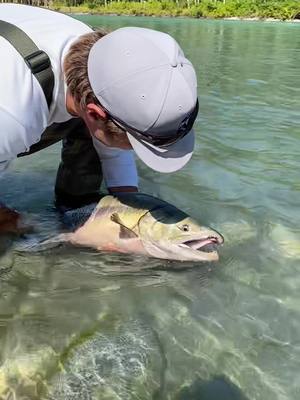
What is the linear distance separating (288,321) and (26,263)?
179 cm

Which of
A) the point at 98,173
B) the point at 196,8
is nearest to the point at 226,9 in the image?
the point at 196,8

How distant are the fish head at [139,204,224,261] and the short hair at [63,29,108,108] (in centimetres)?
114

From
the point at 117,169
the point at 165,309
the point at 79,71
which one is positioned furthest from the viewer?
the point at 117,169

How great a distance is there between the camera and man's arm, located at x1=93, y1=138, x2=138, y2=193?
12.6ft

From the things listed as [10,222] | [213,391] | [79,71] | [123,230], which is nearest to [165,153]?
[79,71]

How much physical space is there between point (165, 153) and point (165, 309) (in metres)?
1.13

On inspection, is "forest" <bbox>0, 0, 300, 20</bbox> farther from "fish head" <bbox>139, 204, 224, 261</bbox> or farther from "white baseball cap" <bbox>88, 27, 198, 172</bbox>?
"white baseball cap" <bbox>88, 27, 198, 172</bbox>

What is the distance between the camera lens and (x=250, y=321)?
10.8 feet

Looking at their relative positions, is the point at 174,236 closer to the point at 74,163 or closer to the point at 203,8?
the point at 74,163

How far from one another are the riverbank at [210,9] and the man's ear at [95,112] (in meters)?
70.8

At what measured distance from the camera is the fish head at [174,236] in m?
3.54

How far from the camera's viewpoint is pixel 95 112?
8.65ft

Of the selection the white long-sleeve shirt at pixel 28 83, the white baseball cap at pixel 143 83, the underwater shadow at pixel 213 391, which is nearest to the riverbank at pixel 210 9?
the white long-sleeve shirt at pixel 28 83

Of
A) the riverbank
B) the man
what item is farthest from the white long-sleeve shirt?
the riverbank
